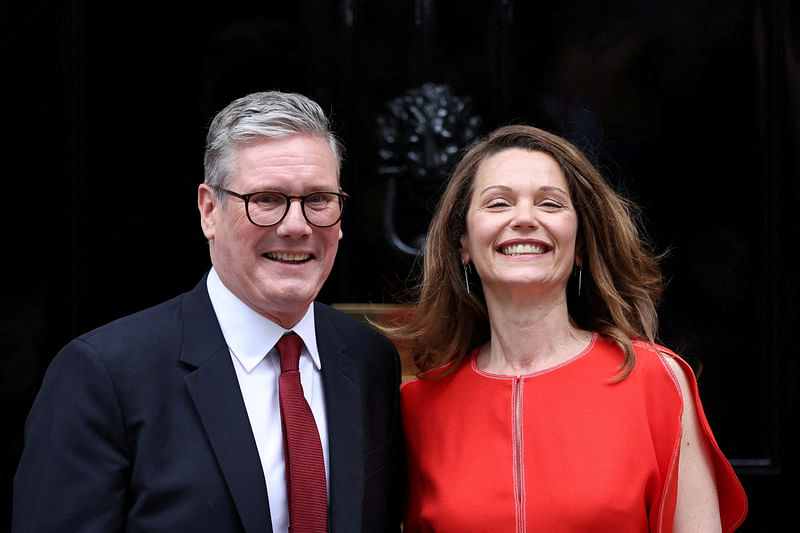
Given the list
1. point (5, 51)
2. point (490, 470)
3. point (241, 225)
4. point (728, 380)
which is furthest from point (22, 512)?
point (728, 380)

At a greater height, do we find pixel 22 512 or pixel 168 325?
pixel 168 325

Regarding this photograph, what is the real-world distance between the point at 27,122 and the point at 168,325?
1.77 meters

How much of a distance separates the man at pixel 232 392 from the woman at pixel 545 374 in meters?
0.23

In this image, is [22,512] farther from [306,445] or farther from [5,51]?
[5,51]

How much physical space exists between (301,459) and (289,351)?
0.26m

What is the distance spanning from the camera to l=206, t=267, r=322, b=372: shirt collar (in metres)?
2.23

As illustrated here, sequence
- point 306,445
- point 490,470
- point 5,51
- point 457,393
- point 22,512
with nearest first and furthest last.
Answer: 1. point 22,512
2. point 306,445
3. point 490,470
4. point 457,393
5. point 5,51

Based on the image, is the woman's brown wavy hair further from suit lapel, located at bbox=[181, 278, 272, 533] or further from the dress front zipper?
suit lapel, located at bbox=[181, 278, 272, 533]

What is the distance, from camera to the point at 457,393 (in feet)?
8.56

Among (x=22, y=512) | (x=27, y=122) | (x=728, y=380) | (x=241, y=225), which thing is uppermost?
(x=27, y=122)

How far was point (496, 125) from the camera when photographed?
377cm

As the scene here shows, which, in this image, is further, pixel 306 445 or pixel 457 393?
pixel 457 393

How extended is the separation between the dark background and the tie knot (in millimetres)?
1406

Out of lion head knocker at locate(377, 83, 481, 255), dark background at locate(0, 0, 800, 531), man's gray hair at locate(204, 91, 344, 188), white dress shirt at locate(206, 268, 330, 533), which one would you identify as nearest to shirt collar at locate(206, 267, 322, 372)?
white dress shirt at locate(206, 268, 330, 533)
